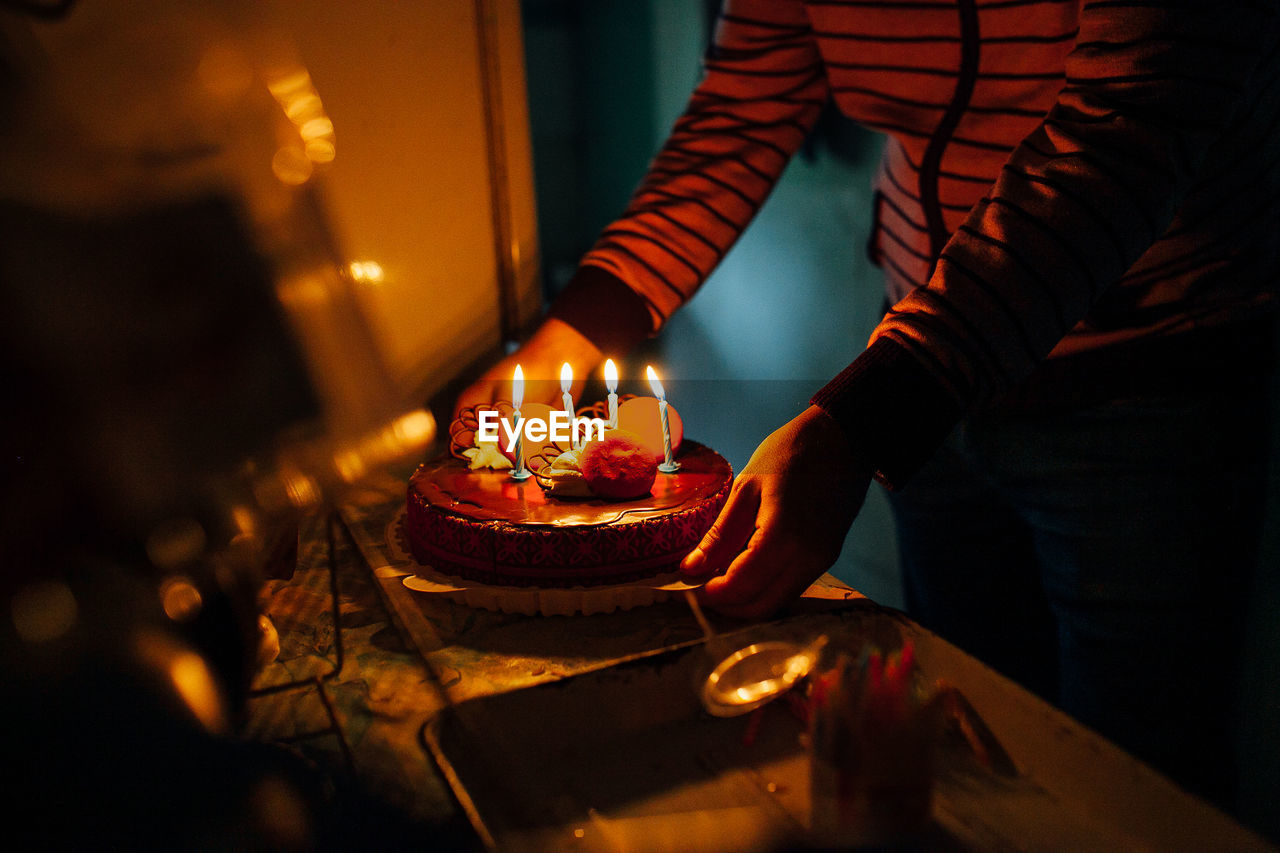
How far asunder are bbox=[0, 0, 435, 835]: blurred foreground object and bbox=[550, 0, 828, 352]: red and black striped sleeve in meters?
0.50

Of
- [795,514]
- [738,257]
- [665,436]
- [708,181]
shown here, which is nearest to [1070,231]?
[795,514]

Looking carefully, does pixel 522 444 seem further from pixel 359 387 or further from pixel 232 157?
pixel 232 157

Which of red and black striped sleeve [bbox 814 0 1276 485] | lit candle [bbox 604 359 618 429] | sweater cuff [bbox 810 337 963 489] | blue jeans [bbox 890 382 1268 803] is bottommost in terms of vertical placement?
blue jeans [bbox 890 382 1268 803]

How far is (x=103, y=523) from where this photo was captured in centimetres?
57

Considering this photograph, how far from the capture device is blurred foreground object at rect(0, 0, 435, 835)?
21.1 inches

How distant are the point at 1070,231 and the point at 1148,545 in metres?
0.38

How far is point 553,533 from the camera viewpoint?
31.2 inches

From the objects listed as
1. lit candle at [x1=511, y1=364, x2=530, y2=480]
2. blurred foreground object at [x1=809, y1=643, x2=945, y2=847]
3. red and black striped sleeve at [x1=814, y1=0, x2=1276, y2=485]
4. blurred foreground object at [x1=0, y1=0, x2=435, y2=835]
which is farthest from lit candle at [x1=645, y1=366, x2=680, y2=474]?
blurred foreground object at [x1=809, y1=643, x2=945, y2=847]

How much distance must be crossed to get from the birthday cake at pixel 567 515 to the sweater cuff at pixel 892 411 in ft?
0.67

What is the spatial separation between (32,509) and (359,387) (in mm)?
241

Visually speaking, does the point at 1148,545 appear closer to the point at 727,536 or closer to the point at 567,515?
the point at 727,536

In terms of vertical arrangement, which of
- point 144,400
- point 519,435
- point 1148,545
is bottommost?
point 1148,545

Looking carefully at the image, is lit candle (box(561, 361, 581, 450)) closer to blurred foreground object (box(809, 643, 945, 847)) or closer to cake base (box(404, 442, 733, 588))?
cake base (box(404, 442, 733, 588))

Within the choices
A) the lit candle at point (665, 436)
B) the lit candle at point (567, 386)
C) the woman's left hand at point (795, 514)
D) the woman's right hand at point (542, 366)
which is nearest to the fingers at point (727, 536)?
the woman's left hand at point (795, 514)
